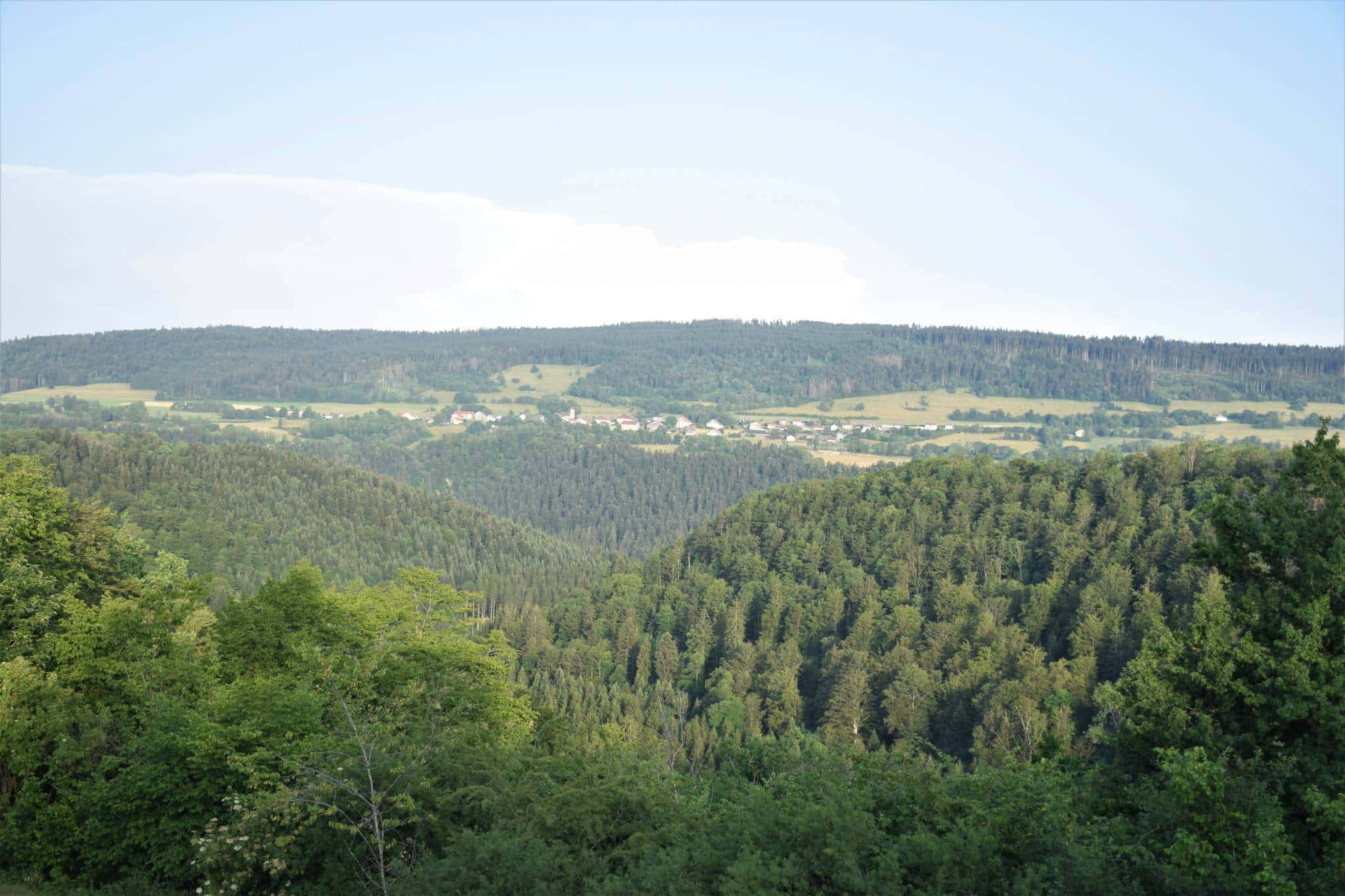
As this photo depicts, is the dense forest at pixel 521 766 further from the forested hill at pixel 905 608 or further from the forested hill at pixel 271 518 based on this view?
the forested hill at pixel 271 518

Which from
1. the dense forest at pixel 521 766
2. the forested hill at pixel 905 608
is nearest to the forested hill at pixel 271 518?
the forested hill at pixel 905 608

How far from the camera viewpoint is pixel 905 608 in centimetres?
9775

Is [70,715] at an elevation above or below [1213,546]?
below

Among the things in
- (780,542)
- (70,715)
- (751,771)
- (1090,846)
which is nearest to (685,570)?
(780,542)

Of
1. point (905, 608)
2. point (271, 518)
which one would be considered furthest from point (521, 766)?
point (271, 518)

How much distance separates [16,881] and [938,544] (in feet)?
306

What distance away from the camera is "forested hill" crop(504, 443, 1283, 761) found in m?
80.8

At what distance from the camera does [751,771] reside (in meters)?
38.7

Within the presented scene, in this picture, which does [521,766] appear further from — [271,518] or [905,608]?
[271,518]

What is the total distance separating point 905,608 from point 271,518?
111 meters

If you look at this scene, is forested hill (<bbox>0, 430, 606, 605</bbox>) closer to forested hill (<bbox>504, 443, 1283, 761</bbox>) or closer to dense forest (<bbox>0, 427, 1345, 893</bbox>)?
forested hill (<bbox>504, 443, 1283, 761</bbox>)

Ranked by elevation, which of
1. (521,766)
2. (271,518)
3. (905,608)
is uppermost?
(521,766)

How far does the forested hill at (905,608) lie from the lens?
80812 millimetres

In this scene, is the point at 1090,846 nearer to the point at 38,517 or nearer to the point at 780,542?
the point at 38,517
